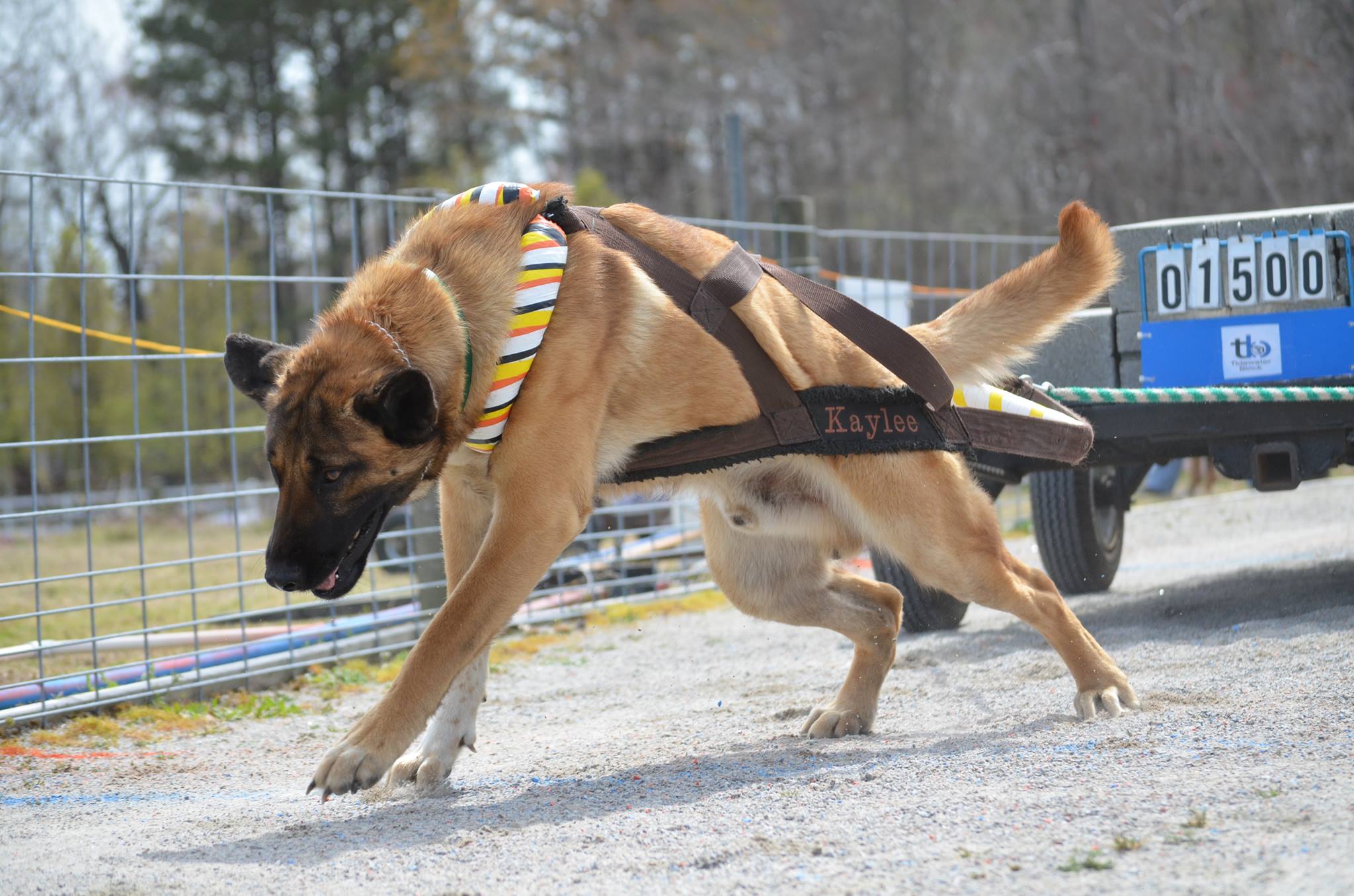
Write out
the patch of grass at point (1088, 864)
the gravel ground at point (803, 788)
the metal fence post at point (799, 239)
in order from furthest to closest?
the metal fence post at point (799, 239) → the gravel ground at point (803, 788) → the patch of grass at point (1088, 864)

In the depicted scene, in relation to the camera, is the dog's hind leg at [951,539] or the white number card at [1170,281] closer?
the dog's hind leg at [951,539]

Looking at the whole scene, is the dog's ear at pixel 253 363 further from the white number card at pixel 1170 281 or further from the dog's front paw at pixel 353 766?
Result: the white number card at pixel 1170 281

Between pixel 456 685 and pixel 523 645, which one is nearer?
pixel 456 685

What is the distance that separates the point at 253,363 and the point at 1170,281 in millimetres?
3163

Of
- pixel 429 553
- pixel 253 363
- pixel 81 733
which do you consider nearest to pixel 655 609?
pixel 429 553

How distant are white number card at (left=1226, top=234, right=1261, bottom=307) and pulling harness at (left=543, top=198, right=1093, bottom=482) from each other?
1466 mm

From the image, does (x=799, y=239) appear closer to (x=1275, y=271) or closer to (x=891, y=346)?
(x=1275, y=271)

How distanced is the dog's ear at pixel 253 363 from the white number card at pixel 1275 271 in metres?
3.26

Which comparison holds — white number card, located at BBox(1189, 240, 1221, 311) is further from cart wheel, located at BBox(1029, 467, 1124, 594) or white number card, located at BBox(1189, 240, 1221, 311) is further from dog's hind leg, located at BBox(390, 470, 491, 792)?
dog's hind leg, located at BBox(390, 470, 491, 792)

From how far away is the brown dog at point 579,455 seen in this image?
8.70 feet

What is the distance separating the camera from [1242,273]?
4270mm

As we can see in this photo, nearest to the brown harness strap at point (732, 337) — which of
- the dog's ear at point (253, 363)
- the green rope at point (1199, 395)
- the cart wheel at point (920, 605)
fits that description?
the dog's ear at point (253, 363)

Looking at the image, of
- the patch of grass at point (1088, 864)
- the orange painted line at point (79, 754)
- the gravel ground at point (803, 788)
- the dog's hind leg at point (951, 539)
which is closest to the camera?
the patch of grass at point (1088, 864)

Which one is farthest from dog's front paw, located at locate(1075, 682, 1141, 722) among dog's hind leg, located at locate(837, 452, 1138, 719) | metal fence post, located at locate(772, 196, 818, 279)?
metal fence post, located at locate(772, 196, 818, 279)
